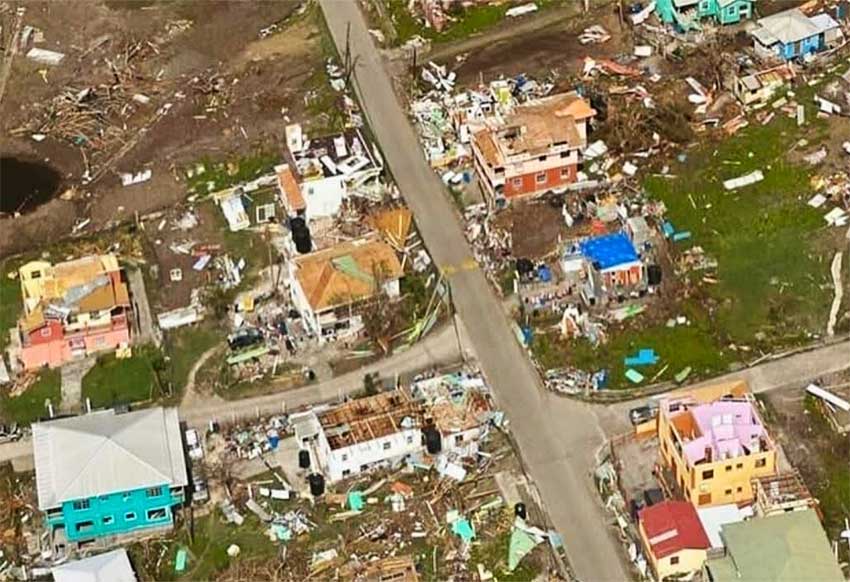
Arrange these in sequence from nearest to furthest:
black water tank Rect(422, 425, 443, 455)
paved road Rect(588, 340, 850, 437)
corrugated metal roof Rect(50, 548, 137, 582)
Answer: corrugated metal roof Rect(50, 548, 137, 582) → black water tank Rect(422, 425, 443, 455) → paved road Rect(588, 340, 850, 437)

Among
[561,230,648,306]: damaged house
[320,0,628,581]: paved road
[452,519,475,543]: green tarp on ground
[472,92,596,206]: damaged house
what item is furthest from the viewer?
[472,92,596,206]: damaged house

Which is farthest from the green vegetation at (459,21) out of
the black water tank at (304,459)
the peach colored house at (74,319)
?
the black water tank at (304,459)

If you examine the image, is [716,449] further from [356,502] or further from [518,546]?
[356,502]

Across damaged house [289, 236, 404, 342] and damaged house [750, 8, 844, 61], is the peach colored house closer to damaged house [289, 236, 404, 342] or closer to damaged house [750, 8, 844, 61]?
damaged house [289, 236, 404, 342]

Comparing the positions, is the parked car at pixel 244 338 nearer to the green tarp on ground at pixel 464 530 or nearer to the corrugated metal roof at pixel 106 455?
the corrugated metal roof at pixel 106 455

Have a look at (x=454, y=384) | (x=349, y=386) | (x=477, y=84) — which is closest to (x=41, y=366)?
(x=349, y=386)

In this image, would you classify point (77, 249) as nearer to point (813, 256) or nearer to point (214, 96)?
point (214, 96)

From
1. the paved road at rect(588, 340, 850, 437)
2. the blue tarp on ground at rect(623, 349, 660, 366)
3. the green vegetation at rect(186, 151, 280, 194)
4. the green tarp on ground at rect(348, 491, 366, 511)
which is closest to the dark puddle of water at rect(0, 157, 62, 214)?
the green vegetation at rect(186, 151, 280, 194)
